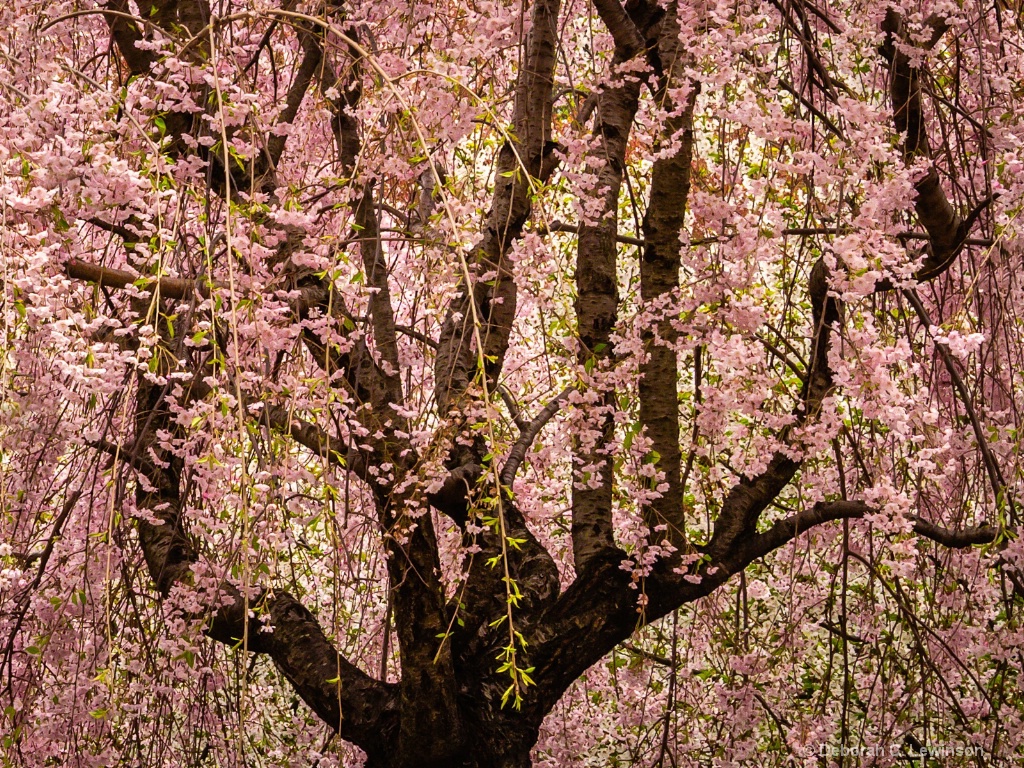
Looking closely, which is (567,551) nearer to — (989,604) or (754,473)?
(754,473)

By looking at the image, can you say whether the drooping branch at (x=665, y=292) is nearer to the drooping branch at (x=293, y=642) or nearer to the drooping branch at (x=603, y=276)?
the drooping branch at (x=603, y=276)

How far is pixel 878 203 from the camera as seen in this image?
2650 millimetres

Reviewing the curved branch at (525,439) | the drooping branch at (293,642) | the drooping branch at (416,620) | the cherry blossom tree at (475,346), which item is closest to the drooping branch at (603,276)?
the cherry blossom tree at (475,346)

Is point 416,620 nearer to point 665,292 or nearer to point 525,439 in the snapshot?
point 525,439

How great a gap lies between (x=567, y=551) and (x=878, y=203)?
2.32 metres

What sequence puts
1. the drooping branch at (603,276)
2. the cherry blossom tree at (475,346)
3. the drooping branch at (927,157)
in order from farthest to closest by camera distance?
the drooping branch at (927,157) → the drooping branch at (603,276) → the cherry blossom tree at (475,346)

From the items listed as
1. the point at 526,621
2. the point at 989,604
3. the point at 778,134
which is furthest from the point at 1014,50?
the point at 989,604

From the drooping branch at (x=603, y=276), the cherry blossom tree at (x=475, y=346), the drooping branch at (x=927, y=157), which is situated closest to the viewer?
the cherry blossom tree at (x=475, y=346)

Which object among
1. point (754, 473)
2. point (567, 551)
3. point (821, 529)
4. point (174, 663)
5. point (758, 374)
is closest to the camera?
point (758, 374)

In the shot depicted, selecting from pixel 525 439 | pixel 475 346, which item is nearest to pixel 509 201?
pixel 475 346

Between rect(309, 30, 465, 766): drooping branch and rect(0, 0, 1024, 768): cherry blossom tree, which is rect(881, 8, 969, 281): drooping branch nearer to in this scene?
rect(0, 0, 1024, 768): cherry blossom tree

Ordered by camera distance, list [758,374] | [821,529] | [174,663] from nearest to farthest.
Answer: [758,374] < [174,663] < [821,529]

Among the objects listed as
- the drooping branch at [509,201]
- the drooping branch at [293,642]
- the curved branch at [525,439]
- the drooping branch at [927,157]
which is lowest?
the drooping branch at [293,642]

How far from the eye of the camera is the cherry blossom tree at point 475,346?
245cm
